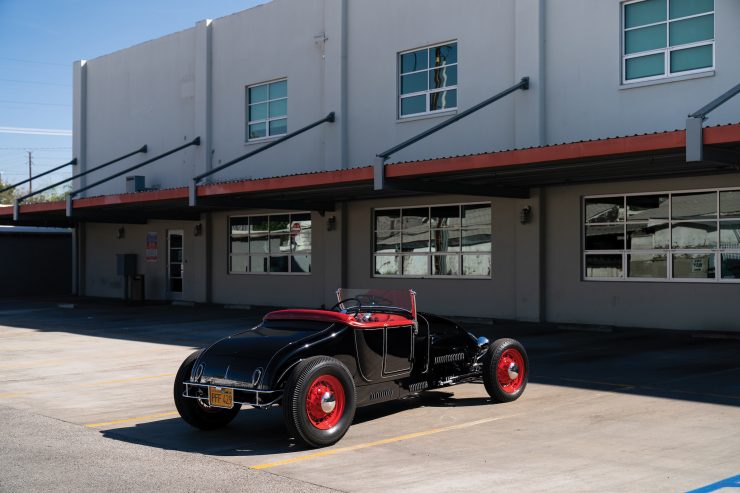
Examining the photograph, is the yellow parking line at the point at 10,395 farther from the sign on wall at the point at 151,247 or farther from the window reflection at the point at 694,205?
the sign on wall at the point at 151,247

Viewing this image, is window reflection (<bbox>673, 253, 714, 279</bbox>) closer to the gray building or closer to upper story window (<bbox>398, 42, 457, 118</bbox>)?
the gray building

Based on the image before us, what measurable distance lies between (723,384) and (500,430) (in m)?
3.77

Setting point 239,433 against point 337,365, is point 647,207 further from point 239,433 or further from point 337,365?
point 239,433

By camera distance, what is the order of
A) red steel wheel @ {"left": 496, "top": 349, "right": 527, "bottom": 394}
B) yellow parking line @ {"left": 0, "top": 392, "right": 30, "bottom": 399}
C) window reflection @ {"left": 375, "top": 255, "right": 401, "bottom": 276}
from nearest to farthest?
1. red steel wheel @ {"left": 496, "top": 349, "right": 527, "bottom": 394}
2. yellow parking line @ {"left": 0, "top": 392, "right": 30, "bottom": 399}
3. window reflection @ {"left": 375, "top": 255, "right": 401, "bottom": 276}

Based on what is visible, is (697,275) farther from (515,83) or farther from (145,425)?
(145,425)

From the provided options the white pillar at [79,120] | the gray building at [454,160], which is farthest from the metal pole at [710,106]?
the white pillar at [79,120]

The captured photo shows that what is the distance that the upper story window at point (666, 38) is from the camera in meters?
15.7

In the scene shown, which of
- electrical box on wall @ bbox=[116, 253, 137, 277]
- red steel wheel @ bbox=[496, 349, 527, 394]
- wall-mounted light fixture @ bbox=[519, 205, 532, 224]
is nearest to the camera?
red steel wheel @ bbox=[496, 349, 527, 394]

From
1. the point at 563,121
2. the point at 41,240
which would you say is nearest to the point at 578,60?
the point at 563,121

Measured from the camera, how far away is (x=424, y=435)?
26.0 feet

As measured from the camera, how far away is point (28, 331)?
747 inches

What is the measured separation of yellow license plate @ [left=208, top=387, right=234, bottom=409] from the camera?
7.64 meters

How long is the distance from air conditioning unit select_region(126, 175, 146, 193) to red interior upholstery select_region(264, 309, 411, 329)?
2001 cm

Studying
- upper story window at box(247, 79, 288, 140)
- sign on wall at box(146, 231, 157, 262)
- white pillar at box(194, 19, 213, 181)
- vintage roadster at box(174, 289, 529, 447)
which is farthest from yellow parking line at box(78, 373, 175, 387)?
sign on wall at box(146, 231, 157, 262)
